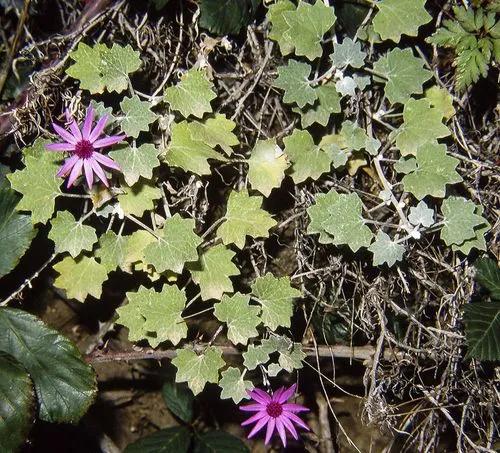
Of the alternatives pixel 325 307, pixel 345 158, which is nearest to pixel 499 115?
pixel 345 158

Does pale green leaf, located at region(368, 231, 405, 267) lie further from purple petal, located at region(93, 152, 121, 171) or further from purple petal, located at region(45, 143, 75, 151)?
purple petal, located at region(45, 143, 75, 151)

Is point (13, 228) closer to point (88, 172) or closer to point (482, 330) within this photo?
point (88, 172)

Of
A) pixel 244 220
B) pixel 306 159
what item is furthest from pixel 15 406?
pixel 306 159

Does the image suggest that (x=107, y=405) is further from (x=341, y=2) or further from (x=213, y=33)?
(x=341, y=2)

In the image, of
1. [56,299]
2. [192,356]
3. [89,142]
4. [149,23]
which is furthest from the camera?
[56,299]

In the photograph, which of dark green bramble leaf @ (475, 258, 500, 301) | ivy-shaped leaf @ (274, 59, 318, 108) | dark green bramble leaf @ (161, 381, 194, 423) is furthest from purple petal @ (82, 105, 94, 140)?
dark green bramble leaf @ (475, 258, 500, 301)

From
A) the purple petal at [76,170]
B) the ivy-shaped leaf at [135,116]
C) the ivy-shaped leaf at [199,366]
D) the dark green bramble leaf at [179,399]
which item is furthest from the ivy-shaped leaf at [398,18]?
the dark green bramble leaf at [179,399]
